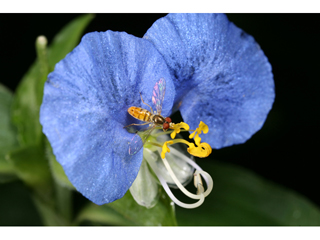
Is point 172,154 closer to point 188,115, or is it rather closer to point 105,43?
point 188,115

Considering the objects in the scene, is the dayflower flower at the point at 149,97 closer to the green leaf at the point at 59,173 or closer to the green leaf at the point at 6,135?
the green leaf at the point at 59,173

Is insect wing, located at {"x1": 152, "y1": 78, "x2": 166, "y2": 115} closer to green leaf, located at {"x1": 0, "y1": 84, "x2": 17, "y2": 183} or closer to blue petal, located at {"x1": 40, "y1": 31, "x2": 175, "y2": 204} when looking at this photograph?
blue petal, located at {"x1": 40, "y1": 31, "x2": 175, "y2": 204}

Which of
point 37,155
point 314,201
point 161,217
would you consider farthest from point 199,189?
point 314,201

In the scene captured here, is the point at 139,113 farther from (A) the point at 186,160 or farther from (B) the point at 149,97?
(A) the point at 186,160

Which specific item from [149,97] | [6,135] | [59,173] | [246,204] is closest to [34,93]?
[6,135]

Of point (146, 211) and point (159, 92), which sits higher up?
point (159, 92)

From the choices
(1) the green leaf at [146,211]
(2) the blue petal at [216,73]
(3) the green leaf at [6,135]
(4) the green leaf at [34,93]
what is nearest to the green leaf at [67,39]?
(4) the green leaf at [34,93]

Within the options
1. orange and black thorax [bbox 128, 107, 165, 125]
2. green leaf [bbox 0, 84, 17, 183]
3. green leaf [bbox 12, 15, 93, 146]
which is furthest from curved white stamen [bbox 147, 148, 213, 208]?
green leaf [bbox 0, 84, 17, 183]
